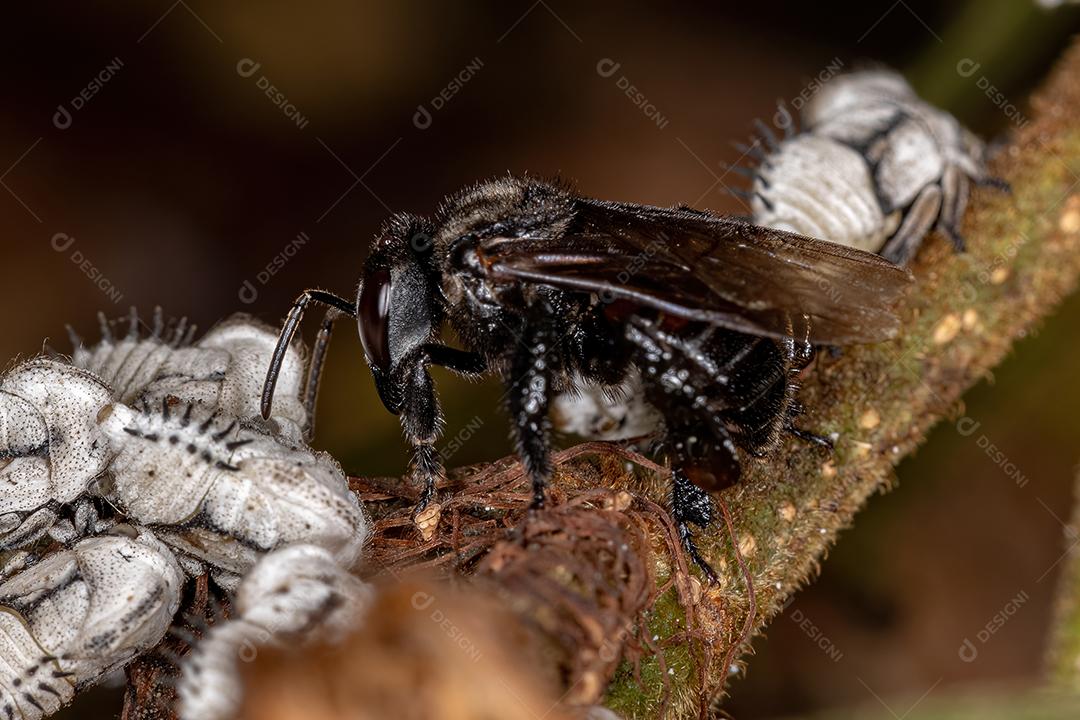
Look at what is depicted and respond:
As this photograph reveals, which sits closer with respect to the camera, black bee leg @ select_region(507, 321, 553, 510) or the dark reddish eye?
black bee leg @ select_region(507, 321, 553, 510)

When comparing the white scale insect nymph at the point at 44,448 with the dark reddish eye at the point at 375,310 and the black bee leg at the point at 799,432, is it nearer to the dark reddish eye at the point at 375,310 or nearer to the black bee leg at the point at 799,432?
the dark reddish eye at the point at 375,310

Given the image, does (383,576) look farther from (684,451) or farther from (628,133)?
(628,133)

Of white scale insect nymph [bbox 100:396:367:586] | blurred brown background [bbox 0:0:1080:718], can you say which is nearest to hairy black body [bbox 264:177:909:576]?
white scale insect nymph [bbox 100:396:367:586]

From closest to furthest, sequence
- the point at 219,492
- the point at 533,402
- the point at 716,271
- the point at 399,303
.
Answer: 1. the point at 219,492
2. the point at 533,402
3. the point at 716,271
4. the point at 399,303

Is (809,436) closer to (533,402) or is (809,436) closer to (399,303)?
(533,402)

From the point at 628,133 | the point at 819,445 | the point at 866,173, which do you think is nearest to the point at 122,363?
the point at 819,445

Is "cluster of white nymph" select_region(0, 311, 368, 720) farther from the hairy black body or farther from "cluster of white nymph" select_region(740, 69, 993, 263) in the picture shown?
"cluster of white nymph" select_region(740, 69, 993, 263)

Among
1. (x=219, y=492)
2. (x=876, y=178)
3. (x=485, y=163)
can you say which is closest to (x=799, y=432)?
(x=876, y=178)
